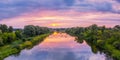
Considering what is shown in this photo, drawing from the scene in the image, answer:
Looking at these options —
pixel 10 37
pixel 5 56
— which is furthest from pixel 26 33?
pixel 5 56

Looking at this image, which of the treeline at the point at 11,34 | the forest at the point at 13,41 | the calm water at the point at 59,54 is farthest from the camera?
the treeline at the point at 11,34

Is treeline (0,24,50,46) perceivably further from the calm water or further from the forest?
the calm water

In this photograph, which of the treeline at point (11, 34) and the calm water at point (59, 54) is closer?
the calm water at point (59, 54)

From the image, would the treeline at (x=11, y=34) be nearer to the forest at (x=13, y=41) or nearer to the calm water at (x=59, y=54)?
the forest at (x=13, y=41)

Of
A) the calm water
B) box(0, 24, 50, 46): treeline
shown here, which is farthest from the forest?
the calm water

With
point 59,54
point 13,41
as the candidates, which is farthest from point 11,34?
point 59,54

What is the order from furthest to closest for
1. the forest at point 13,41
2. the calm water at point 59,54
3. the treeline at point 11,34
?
the treeline at point 11,34 → the forest at point 13,41 → the calm water at point 59,54

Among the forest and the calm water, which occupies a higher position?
the forest

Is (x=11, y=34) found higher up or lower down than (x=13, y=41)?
higher up

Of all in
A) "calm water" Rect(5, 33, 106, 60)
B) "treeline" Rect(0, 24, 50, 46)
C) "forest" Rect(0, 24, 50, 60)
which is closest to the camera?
"calm water" Rect(5, 33, 106, 60)

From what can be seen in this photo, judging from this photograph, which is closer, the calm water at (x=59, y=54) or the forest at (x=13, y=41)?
the calm water at (x=59, y=54)

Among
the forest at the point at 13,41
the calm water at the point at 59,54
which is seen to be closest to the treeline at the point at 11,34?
the forest at the point at 13,41

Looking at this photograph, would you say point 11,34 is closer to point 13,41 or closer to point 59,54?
point 13,41

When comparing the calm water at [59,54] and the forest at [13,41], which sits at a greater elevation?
the forest at [13,41]
